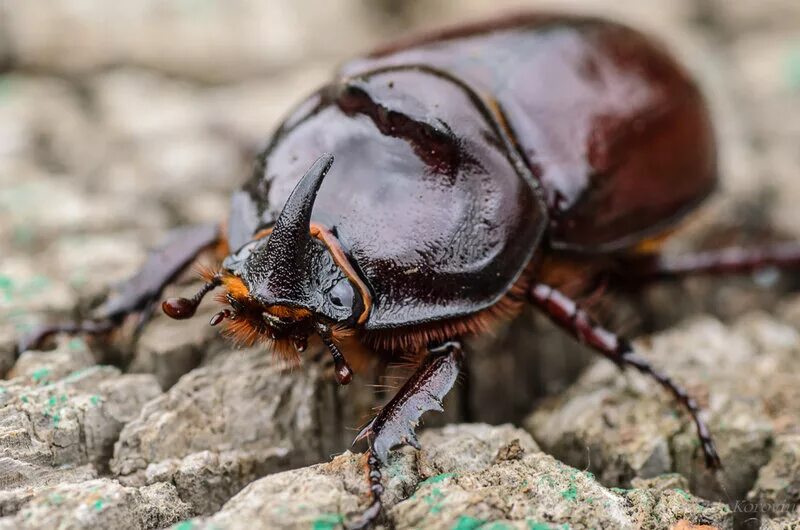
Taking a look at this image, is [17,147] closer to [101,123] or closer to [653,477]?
[101,123]

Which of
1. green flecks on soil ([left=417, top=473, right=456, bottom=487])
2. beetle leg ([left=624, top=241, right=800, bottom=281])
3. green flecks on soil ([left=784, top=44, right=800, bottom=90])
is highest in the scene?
green flecks on soil ([left=784, top=44, right=800, bottom=90])

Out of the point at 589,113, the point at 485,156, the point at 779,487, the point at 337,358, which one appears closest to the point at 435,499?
the point at 337,358

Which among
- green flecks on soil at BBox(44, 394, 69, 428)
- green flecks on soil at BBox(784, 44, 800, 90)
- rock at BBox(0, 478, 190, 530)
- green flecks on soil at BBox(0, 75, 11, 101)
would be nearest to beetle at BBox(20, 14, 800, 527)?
green flecks on soil at BBox(44, 394, 69, 428)

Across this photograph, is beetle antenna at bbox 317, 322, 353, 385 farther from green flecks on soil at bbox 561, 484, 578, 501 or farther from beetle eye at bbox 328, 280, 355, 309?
green flecks on soil at bbox 561, 484, 578, 501

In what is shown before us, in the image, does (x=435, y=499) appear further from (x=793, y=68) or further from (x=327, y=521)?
(x=793, y=68)

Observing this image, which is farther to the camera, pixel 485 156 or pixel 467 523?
pixel 485 156

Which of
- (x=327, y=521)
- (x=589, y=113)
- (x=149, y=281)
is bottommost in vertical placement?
(x=327, y=521)

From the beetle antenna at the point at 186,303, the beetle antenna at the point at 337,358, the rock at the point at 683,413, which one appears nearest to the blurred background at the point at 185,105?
Result: the rock at the point at 683,413
